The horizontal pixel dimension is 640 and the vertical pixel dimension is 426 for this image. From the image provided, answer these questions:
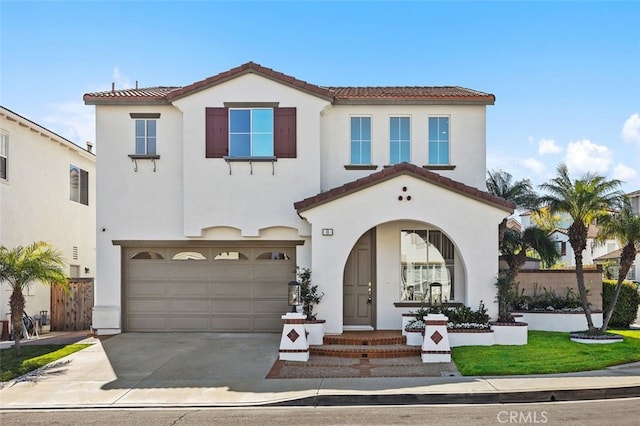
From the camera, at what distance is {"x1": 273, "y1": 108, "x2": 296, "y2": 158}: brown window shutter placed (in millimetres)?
16531

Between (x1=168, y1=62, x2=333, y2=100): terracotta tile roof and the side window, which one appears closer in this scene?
(x1=168, y1=62, x2=333, y2=100): terracotta tile roof

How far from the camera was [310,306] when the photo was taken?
1484 cm

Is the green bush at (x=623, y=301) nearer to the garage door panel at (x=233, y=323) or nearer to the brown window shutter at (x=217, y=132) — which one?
the garage door panel at (x=233, y=323)

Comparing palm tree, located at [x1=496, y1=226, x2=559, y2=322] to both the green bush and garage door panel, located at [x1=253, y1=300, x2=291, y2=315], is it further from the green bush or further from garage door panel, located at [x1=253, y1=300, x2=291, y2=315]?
garage door panel, located at [x1=253, y1=300, x2=291, y2=315]

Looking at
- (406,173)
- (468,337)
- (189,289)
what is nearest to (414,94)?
(406,173)

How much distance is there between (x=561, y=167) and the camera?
15805 mm

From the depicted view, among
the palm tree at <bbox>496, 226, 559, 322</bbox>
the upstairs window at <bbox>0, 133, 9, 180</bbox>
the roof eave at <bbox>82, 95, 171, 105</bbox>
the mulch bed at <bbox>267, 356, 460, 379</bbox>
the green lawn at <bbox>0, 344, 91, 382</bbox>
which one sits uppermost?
the roof eave at <bbox>82, 95, 171, 105</bbox>

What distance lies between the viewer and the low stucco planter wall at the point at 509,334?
1406 cm

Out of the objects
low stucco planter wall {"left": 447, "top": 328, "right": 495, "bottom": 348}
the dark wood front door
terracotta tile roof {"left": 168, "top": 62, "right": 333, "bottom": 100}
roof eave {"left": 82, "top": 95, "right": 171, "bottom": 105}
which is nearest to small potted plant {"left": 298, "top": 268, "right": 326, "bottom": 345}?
the dark wood front door

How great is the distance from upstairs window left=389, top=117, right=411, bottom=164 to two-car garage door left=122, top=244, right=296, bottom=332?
3980 millimetres

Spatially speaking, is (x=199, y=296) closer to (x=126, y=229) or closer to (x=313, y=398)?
(x=126, y=229)

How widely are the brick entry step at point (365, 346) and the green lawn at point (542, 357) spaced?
3.96 ft

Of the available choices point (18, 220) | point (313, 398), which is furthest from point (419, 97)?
point (18, 220)

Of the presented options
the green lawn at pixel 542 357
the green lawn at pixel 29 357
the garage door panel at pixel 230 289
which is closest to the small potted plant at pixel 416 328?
the green lawn at pixel 542 357
